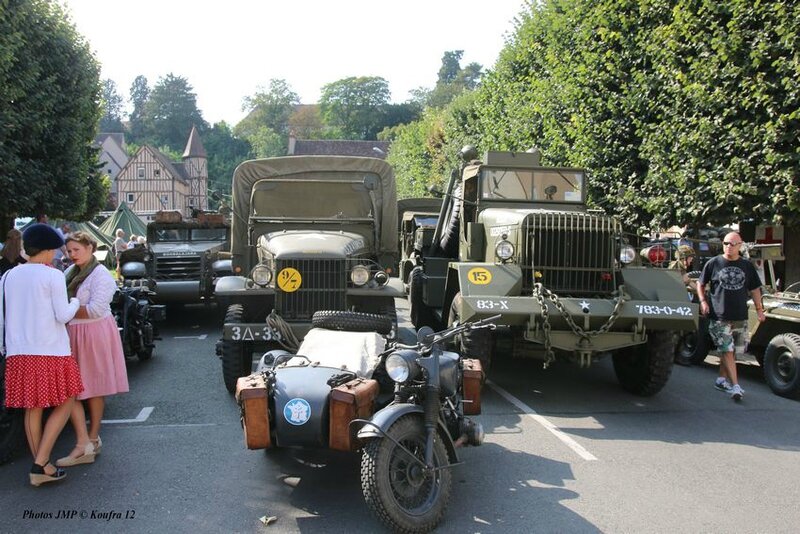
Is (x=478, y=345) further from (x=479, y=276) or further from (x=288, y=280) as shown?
(x=288, y=280)

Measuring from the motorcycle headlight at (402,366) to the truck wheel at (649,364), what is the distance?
3.87 m

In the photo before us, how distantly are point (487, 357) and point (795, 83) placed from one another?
572 cm

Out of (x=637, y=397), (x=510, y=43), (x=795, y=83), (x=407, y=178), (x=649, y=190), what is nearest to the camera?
(x=637, y=397)

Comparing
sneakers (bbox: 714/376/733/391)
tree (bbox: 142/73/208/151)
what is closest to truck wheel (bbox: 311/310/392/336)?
sneakers (bbox: 714/376/733/391)

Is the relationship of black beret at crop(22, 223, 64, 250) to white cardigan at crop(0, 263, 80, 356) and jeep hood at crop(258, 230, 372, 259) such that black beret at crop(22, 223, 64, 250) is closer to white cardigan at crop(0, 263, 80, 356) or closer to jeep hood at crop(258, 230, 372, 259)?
white cardigan at crop(0, 263, 80, 356)

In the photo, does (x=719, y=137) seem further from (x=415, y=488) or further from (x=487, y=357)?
(x=415, y=488)

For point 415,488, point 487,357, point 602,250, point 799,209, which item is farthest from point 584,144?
point 415,488

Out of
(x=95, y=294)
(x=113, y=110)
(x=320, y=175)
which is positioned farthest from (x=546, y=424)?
(x=113, y=110)

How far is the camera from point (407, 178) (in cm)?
3531

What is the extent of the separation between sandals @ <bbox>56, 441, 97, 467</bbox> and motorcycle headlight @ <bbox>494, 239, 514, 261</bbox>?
4.21 metres

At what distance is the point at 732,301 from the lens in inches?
297

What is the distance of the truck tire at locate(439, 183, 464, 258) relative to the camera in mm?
9602

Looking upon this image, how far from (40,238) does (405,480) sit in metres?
2.91

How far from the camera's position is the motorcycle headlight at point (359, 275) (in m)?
7.23
